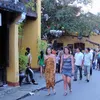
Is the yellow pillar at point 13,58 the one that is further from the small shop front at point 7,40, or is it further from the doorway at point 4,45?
the doorway at point 4,45

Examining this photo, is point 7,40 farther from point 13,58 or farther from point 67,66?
point 67,66

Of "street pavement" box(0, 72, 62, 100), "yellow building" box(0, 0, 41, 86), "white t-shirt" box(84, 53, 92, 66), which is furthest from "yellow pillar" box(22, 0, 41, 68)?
"yellow building" box(0, 0, 41, 86)

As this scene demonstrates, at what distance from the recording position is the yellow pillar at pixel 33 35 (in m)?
20.1

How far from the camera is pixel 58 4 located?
99.2 ft

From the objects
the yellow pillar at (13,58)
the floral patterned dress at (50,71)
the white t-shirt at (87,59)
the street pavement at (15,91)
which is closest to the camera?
the street pavement at (15,91)

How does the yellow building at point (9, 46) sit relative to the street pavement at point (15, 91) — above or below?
above

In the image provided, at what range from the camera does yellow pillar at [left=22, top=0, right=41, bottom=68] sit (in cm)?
2009

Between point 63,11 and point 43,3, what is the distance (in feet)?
7.05

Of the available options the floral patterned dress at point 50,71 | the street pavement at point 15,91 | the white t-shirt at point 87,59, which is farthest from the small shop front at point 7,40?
the white t-shirt at point 87,59

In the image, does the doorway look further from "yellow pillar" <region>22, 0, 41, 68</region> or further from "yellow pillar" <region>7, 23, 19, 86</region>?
"yellow pillar" <region>22, 0, 41, 68</region>

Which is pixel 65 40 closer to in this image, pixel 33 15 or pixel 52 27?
pixel 52 27

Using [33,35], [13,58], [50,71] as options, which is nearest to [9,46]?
[13,58]

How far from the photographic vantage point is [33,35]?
2020 cm

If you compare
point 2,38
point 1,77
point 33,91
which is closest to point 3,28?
point 2,38
